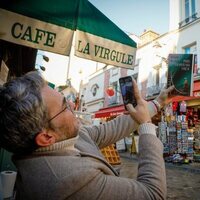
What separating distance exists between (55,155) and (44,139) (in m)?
0.09

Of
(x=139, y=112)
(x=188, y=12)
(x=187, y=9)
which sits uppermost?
(x=187, y=9)

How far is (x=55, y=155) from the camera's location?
111cm

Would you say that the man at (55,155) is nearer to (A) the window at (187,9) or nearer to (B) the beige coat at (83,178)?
(B) the beige coat at (83,178)

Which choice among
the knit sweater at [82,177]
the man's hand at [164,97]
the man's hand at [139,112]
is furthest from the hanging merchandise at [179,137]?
the knit sweater at [82,177]

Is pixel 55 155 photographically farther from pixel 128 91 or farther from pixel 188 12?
pixel 188 12

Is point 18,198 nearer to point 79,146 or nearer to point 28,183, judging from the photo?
point 28,183

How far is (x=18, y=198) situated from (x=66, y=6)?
2353 mm

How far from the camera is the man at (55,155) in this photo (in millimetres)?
993

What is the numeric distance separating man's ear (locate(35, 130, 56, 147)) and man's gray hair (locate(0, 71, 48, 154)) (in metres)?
0.02

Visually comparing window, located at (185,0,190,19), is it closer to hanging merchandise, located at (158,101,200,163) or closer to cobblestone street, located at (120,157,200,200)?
hanging merchandise, located at (158,101,200,163)

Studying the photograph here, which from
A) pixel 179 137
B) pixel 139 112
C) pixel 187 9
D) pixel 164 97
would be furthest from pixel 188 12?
pixel 139 112

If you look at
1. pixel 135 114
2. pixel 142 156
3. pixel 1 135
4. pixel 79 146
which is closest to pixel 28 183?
pixel 1 135

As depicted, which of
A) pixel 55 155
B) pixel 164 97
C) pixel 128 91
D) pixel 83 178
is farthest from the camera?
pixel 164 97

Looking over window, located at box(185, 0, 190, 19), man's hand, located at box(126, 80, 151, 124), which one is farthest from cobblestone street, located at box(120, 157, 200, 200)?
window, located at box(185, 0, 190, 19)
